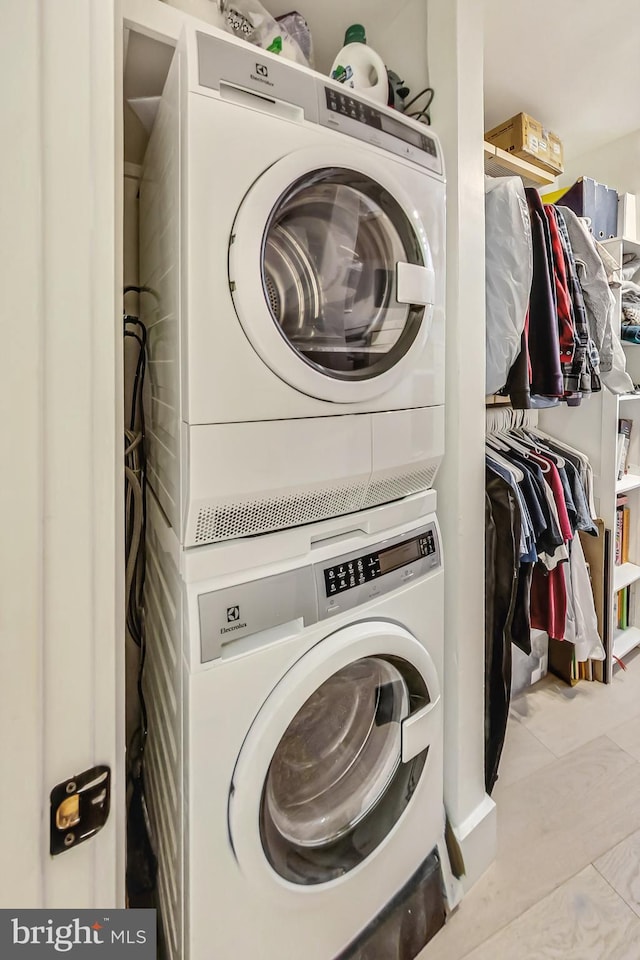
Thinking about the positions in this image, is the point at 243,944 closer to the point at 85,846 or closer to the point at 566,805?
the point at 85,846

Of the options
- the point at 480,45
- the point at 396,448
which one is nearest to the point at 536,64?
the point at 480,45

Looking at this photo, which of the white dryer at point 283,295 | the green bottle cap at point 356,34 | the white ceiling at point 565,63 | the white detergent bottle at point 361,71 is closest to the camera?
the white dryer at point 283,295

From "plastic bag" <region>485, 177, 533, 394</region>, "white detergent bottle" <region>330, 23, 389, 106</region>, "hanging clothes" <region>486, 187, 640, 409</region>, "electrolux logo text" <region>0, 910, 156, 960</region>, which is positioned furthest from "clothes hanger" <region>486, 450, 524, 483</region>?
"electrolux logo text" <region>0, 910, 156, 960</region>

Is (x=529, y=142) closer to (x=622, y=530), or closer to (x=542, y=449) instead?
(x=542, y=449)

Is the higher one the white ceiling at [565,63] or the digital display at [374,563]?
the white ceiling at [565,63]

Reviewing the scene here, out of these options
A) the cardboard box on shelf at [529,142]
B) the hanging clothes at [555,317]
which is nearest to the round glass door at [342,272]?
the hanging clothes at [555,317]

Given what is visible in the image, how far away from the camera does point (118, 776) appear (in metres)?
0.60

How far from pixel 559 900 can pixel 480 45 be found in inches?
87.2

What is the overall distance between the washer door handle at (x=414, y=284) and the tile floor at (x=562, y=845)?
5.03 ft

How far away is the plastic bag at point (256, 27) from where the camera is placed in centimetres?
103

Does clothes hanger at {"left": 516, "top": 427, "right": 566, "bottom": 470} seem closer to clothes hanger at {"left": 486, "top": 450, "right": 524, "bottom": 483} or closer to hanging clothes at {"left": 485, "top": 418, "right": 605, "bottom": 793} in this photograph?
hanging clothes at {"left": 485, "top": 418, "right": 605, "bottom": 793}

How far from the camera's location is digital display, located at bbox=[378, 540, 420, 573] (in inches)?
40.2

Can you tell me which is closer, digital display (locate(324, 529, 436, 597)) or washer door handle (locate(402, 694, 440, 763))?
digital display (locate(324, 529, 436, 597))

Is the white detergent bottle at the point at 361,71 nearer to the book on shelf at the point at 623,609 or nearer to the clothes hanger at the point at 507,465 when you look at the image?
the clothes hanger at the point at 507,465
